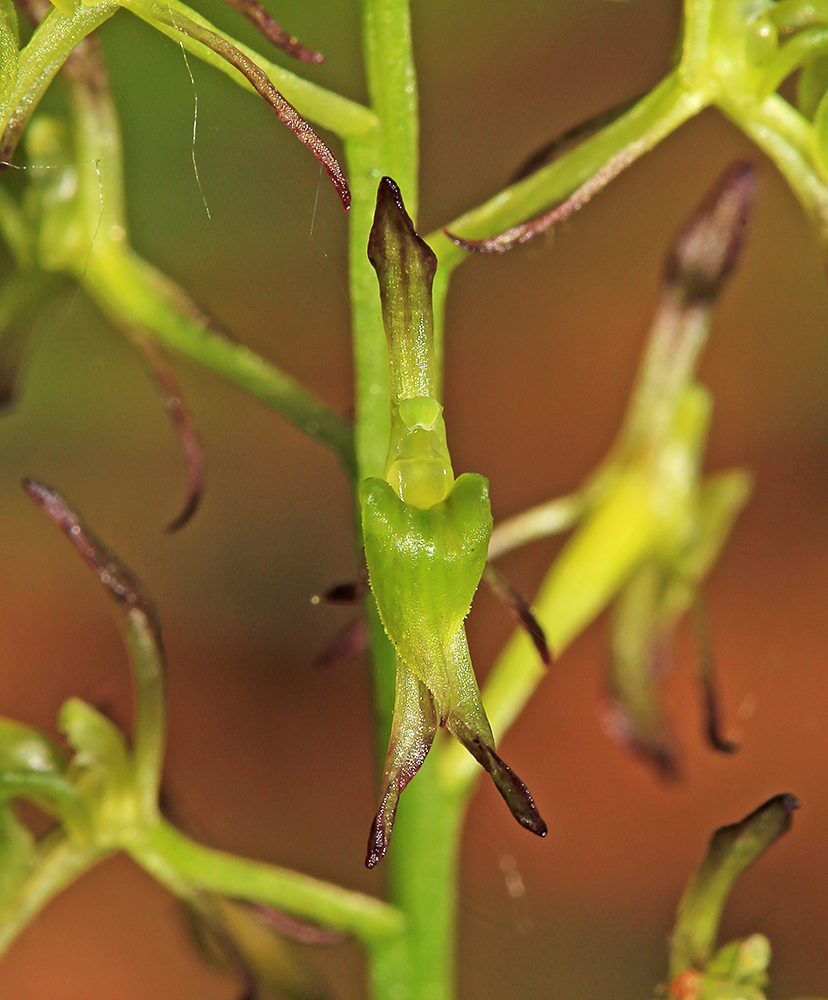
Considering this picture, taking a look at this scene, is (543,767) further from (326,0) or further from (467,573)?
(467,573)

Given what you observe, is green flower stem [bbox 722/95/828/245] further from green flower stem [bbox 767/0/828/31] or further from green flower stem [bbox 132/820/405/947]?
green flower stem [bbox 132/820/405/947]

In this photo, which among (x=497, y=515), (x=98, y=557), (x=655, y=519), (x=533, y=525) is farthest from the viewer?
(x=497, y=515)

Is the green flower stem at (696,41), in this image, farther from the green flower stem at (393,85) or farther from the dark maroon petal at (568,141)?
the green flower stem at (393,85)

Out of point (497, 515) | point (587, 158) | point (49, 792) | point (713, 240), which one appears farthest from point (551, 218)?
point (497, 515)

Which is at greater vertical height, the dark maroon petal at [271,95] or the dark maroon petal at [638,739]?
the dark maroon petal at [271,95]

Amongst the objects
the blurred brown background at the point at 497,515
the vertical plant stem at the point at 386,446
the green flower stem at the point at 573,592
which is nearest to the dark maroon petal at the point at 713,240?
the green flower stem at the point at 573,592

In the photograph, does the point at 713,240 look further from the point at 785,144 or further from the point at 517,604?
the point at 517,604

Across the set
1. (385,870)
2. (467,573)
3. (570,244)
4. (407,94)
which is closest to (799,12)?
(407,94)
